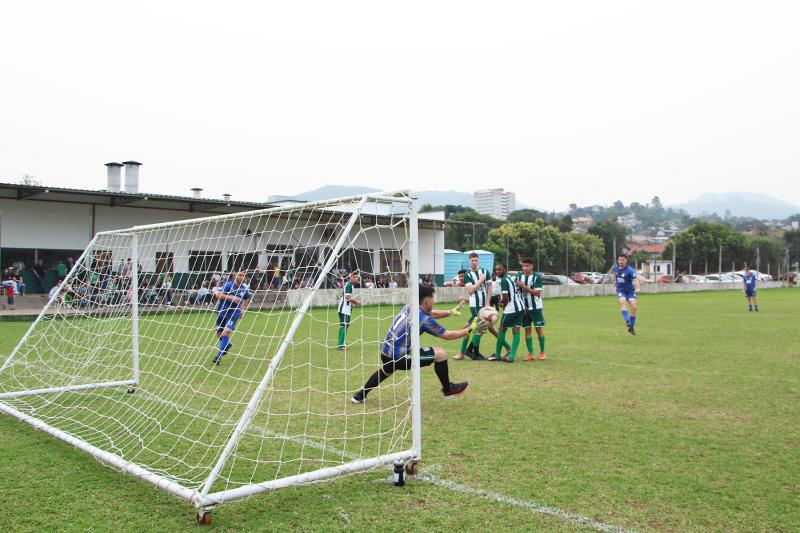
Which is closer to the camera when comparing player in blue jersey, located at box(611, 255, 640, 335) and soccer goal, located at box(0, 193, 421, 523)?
soccer goal, located at box(0, 193, 421, 523)

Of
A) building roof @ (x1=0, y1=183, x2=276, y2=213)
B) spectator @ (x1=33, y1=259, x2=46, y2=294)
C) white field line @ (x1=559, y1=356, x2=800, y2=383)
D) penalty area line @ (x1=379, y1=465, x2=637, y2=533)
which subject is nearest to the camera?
→ penalty area line @ (x1=379, y1=465, x2=637, y2=533)

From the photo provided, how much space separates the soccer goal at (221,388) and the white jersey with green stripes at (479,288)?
214 cm

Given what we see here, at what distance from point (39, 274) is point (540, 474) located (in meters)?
25.0

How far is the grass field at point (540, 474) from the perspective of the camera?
4.18m

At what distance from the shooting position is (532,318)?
1120 centimetres

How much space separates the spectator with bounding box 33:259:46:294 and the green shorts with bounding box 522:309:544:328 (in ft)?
69.6

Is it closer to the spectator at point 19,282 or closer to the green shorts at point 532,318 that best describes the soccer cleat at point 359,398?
the green shorts at point 532,318

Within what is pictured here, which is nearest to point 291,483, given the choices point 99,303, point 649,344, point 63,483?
point 63,483

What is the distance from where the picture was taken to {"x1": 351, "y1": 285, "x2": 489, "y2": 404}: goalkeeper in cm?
673

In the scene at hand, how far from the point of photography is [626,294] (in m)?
15.3

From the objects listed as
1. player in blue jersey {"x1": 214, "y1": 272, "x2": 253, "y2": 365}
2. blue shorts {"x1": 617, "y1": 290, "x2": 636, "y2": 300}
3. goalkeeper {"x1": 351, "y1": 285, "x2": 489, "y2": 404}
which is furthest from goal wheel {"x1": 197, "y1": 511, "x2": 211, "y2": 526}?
blue shorts {"x1": 617, "y1": 290, "x2": 636, "y2": 300}

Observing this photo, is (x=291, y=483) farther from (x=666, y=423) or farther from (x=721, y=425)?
(x=721, y=425)

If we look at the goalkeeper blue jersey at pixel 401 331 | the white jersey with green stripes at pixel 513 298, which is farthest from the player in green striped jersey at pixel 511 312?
the goalkeeper blue jersey at pixel 401 331

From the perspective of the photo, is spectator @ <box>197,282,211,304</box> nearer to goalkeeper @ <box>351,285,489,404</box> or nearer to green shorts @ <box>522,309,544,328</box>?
goalkeeper @ <box>351,285,489,404</box>
